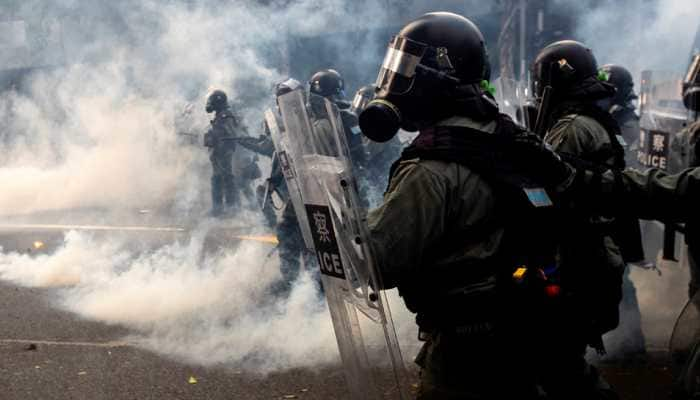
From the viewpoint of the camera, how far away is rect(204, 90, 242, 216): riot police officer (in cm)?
1046

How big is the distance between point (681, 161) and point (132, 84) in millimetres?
15180

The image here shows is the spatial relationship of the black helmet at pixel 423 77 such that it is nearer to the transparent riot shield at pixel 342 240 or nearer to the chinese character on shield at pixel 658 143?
the transparent riot shield at pixel 342 240

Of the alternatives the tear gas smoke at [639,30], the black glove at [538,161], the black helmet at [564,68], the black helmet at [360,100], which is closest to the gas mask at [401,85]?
the black glove at [538,161]

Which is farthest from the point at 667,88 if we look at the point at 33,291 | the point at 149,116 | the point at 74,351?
the point at 149,116

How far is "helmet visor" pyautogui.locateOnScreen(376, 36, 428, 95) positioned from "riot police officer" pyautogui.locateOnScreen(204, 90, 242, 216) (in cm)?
781

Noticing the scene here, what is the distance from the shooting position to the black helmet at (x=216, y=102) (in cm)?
1037

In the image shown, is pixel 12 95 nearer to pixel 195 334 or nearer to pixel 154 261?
pixel 154 261

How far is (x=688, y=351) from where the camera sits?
2.24 m

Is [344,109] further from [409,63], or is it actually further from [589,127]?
[409,63]

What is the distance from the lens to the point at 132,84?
57.6 ft

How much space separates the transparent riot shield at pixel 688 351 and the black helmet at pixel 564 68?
180 centimetres

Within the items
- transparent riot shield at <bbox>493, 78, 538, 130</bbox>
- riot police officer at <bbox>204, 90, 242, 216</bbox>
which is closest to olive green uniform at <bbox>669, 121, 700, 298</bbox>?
transparent riot shield at <bbox>493, 78, 538, 130</bbox>

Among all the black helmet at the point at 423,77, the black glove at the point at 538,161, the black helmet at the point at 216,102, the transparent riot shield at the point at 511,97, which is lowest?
the black glove at the point at 538,161

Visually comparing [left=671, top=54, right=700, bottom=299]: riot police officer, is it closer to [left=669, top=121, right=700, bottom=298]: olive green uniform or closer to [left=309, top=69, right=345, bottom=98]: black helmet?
[left=669, top=121, right=700, bottom=298]: olive green uniform
